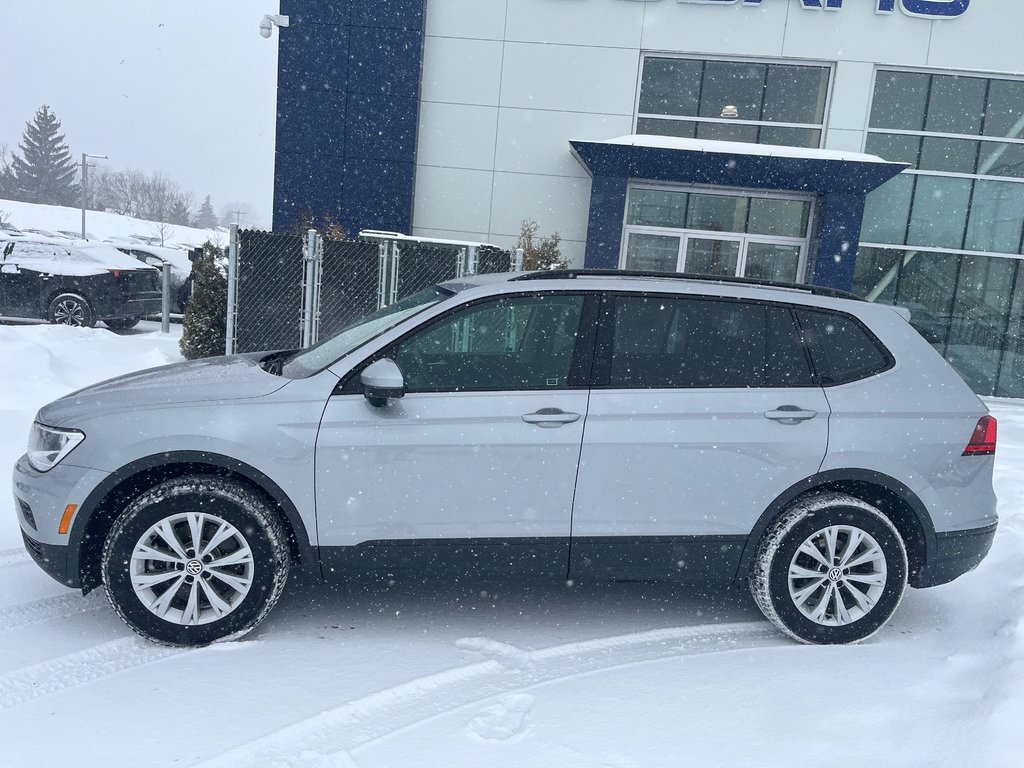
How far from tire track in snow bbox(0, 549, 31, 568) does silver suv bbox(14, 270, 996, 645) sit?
3.02 feet

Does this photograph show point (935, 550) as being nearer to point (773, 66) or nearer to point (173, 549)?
point (173, 549)

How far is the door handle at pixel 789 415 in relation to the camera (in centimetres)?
370

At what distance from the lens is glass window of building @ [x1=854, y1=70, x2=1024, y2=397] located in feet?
42.1

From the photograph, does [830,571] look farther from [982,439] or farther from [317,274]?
[317,274]

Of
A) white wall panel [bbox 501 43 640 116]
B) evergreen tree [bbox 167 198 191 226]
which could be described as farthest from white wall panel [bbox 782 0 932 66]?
evergreen tree [bbox 167 198 191 226]

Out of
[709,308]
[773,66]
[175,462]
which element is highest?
[773,66]

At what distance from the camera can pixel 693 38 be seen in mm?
12961

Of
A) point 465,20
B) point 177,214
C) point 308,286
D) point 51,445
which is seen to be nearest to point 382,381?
point 51,445

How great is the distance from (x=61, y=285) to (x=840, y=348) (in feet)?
44.3

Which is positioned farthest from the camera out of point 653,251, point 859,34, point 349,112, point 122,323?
point 122,323

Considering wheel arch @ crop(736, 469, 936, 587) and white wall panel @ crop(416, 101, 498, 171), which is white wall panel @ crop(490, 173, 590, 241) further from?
wheel arch @ crop(736, 469, 936, 587)

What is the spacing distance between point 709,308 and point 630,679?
180 centimetres

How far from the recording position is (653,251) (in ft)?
43.6

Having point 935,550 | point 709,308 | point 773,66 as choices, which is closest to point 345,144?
point 773,66
